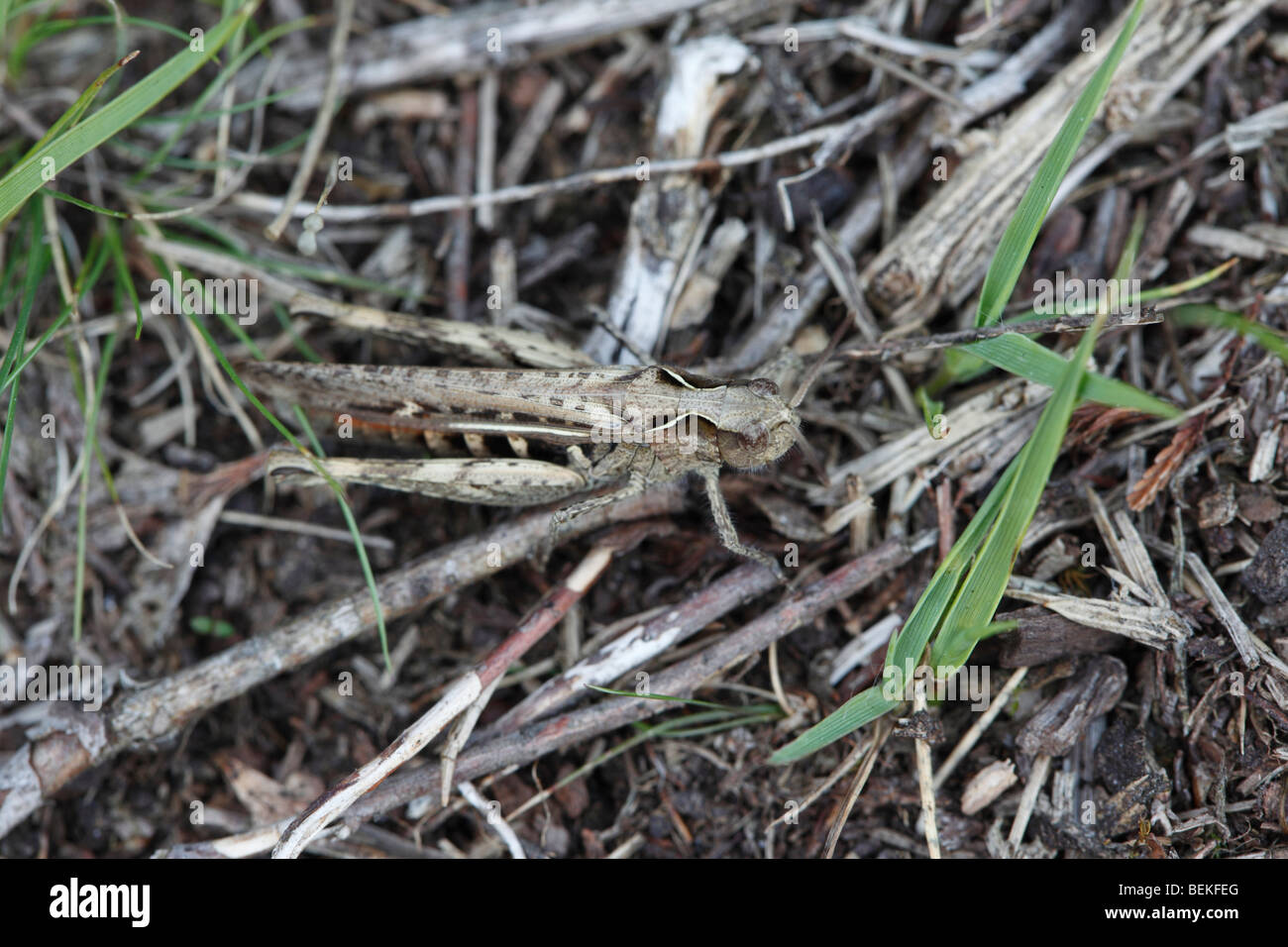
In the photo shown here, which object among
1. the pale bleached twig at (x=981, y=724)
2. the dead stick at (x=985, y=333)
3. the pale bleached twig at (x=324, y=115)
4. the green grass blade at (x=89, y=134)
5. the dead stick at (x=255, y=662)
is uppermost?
the pale bleached twig at (x=324, y=115)

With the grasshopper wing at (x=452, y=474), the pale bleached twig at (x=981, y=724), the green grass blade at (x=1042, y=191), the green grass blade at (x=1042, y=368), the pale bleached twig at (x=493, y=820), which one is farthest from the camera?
the grasshopper wing at (x=452, y=474)

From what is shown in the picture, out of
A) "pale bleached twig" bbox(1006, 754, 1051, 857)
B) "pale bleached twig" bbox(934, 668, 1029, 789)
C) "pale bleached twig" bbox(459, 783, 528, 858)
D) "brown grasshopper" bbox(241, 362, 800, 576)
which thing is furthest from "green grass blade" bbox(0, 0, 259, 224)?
"pale bleached twig" bbox(1006, 754, 1051, 857)

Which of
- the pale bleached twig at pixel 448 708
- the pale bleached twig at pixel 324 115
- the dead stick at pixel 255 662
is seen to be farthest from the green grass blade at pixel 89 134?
the pale bleached twig at pixel 448 708

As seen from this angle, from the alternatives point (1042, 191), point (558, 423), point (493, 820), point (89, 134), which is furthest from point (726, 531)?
point (89, 134)

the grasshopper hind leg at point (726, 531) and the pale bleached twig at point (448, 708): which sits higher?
the grasshopper hind leg at point (726, 531)

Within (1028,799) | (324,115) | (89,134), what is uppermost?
(324,115)

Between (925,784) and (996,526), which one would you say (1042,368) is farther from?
(925,784)

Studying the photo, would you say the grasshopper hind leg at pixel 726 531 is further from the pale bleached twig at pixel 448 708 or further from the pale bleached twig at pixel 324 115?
the pale bleached twig at pixel 324 115

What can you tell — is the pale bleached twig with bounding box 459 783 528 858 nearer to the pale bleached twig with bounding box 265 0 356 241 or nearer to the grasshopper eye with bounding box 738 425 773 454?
the grasshopper eye with bounding box 738 425 773 454
